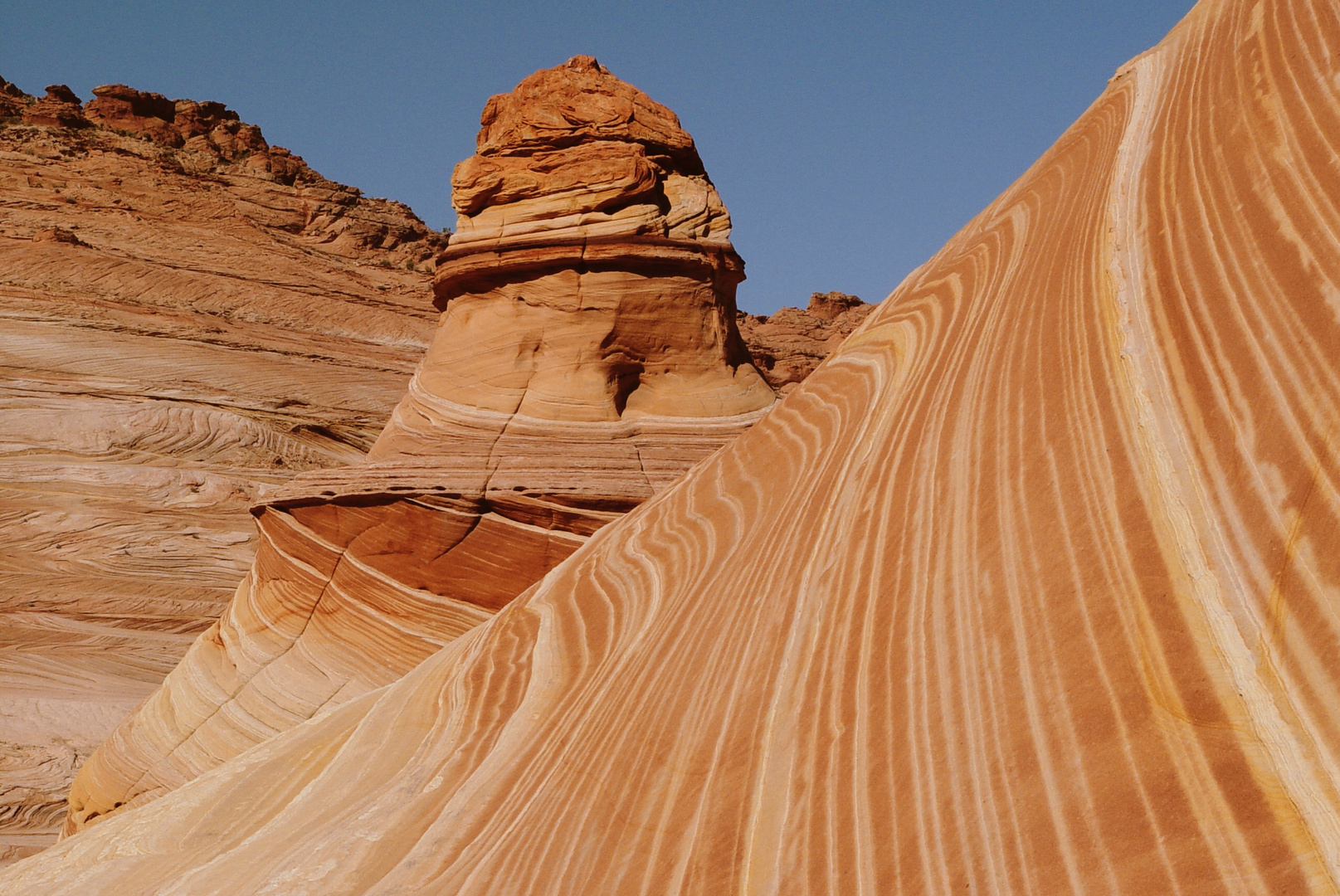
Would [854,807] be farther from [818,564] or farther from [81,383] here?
[81,383]

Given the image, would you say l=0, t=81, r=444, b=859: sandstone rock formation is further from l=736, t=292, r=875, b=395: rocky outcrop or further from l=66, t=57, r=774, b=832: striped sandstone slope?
l=736, t=292, r=875, b=395: rocky outcrop

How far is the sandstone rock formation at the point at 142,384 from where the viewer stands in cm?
1213

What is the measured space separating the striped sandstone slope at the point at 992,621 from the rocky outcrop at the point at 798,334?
21.2 metres

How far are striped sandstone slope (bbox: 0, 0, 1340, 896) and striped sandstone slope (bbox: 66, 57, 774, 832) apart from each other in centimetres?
376

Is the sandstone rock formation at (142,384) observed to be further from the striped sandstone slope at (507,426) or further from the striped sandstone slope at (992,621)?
the striped sandstone slope at (992,621)

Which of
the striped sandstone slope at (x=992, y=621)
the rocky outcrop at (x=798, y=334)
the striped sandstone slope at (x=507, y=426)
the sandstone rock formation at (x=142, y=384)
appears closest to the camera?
the striped sandstone slope at (x=992, y=621)

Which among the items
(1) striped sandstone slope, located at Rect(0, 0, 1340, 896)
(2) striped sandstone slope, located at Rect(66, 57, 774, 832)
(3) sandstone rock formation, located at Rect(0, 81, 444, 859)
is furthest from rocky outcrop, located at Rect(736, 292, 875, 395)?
(1) striped sandstone slope, located at Rect(0, 0, 1340, 896)

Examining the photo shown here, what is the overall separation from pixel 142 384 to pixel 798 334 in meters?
19.0

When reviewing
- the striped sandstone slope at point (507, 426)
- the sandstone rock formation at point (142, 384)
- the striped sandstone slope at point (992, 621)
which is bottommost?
the striped sandstone slope at point (992, 621)

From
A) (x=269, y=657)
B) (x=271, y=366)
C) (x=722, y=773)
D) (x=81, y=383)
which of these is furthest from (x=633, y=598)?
(x=271, y=366)

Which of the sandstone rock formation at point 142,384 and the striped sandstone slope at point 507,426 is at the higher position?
the sandstone rock formation at point 142,384

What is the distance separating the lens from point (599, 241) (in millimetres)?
7117

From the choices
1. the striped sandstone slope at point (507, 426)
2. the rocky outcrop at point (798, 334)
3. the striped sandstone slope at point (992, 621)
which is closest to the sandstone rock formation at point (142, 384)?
the striped sandstone slope at point (507, 426)

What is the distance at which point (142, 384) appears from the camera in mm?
16812
